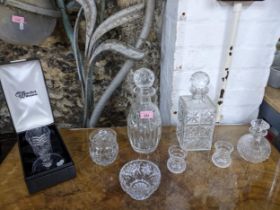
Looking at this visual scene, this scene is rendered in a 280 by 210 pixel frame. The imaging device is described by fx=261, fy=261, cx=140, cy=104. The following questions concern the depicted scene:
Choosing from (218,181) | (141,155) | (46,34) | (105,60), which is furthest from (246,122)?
(46,34)

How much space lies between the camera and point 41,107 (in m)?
1.08

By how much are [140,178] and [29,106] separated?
0.53 m

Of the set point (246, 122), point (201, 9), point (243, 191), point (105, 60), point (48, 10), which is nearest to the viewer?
point (243, 191)

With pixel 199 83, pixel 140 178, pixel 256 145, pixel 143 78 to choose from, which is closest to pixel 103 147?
pixel 140 178

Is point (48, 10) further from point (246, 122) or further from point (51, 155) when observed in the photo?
point (246, 122)

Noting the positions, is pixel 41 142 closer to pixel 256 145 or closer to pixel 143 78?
pixel 143 78

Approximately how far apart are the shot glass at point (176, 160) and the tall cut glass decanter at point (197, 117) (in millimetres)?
34

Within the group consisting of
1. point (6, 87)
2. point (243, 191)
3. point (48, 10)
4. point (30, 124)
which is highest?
point (48, 10)

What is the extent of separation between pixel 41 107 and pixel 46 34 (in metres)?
0.35

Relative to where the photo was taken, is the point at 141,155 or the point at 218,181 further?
the point at 141,155

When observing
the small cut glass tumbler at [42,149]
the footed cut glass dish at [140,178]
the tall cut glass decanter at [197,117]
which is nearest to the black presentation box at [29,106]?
the small cut glass tumbler at [42,149]

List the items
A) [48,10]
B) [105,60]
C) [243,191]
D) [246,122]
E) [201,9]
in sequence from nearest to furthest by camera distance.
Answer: [243,191] → [201,9] → [48,10] → [246,122] → [105,60]

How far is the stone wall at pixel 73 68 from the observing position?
133 centimetres

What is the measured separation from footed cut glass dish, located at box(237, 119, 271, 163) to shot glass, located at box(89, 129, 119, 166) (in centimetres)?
50
